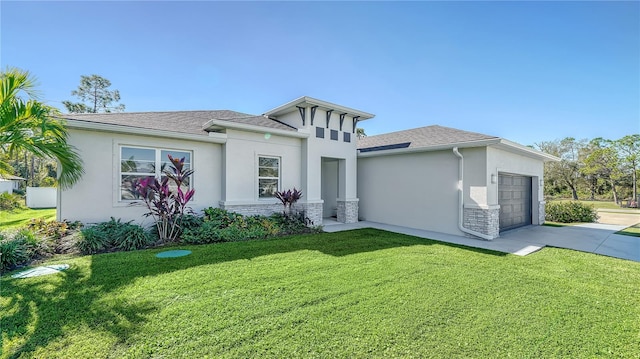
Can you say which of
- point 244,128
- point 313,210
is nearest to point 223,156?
point 244,128

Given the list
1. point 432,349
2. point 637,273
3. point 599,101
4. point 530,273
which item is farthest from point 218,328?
point 599,101

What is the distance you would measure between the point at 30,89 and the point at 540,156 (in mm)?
17539

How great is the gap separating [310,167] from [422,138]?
17.1 ft

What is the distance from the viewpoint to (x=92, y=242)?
630 centimetres

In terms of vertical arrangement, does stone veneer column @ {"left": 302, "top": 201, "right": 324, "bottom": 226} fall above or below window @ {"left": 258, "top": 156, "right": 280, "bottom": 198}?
below

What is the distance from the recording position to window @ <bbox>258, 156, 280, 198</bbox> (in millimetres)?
10242

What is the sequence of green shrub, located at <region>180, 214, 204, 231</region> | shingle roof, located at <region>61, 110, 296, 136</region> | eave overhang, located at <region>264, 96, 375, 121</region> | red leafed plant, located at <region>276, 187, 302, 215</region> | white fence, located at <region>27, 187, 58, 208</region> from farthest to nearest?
white fence, located at <region>27, 187, 58, 208</region>, eave overhang, located at <region>264, 96, 375, 121</region>, red leafed plant, located at <region>276, 187, 302, 215</region>, green shrub, located at <region>180, 214, 204, 231</region>, shingle roof, located at <region>61, 110, 296, 136</region>

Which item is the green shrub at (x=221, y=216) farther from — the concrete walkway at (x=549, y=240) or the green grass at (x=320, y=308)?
the concrete walkway at (x=549, y=240)

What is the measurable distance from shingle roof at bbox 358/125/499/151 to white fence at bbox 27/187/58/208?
21.7m

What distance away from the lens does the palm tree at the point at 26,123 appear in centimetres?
505

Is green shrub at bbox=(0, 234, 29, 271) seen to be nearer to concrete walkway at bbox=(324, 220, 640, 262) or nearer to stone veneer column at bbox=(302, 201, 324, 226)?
stone veneer column at bbox=(302, 201, 324, 226)

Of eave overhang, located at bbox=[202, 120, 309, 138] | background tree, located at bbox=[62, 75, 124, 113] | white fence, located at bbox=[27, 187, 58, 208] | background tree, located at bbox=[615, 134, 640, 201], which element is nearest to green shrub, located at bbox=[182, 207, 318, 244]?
eave overhang, located at bbox=[202, 120, 309, 138]

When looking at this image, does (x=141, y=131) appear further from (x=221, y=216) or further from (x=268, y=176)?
(x=268, y=176)

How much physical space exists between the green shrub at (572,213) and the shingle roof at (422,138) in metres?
7.94
